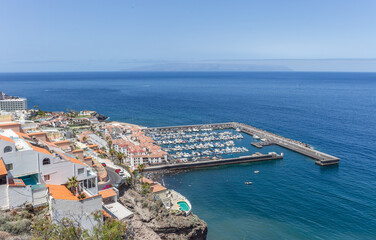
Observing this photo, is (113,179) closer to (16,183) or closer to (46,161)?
(46,161)

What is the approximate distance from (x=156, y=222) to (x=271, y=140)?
178 feet

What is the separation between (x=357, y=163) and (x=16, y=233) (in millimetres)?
62335

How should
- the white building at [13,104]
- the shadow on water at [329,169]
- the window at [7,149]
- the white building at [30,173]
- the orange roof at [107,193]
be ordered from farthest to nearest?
the white building at [13,104] → the shadow on water at [329,169] → the orange roof at [107,193] → the window at [7,149] → the white building at [30,173]

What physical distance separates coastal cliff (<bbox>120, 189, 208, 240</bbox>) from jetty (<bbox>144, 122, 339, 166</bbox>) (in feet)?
131

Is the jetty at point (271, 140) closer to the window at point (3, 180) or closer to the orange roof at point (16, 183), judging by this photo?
the orange roof at point (16, 183)

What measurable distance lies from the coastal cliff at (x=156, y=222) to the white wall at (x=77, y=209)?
16.0 ft

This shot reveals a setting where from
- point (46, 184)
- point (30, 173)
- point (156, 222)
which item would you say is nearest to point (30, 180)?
point (30, 173)

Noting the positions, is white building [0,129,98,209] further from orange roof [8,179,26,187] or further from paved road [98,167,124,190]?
paved road [98,167,124,190]

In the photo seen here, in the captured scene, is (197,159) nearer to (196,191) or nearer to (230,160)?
(230,160)

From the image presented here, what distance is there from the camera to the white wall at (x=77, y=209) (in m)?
17.1

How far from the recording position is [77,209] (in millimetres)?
17812

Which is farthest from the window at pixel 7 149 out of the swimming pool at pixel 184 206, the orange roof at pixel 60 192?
the swimming pool at pixel 184 206

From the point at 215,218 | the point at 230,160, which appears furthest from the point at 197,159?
the point at 215,218

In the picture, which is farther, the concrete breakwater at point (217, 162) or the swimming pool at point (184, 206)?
the concrete breakwater at point (217, 162)
